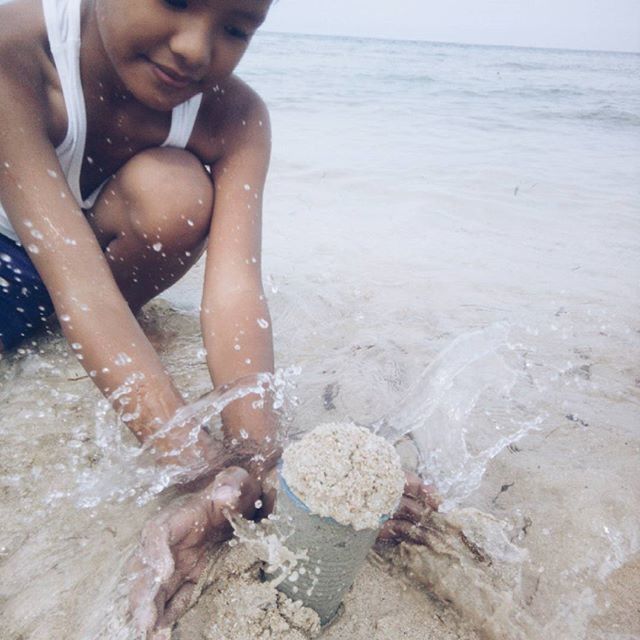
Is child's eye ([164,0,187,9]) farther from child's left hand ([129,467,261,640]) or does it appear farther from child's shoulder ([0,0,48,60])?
child's left hand ([129,467,261,640])

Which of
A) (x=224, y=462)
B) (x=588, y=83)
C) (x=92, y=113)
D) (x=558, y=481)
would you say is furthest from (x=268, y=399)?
(x=588, y=83)

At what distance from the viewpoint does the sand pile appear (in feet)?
3.14

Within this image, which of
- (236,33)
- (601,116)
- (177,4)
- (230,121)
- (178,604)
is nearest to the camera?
(178,604)

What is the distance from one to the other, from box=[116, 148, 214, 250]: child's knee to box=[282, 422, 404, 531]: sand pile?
41.4 inches

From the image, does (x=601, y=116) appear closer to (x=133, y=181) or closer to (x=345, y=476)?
(x=133, y=181)

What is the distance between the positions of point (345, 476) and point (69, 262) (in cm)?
94

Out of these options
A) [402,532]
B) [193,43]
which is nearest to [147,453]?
[402,532]

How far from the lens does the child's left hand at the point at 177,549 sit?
107 centimetres

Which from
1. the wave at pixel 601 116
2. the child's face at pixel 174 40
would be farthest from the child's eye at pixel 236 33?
the wave at pixel 601 116

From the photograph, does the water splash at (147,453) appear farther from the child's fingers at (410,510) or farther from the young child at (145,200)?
the child's fingers at (410,510)

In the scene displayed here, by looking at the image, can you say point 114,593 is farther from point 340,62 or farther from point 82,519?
point 340,62

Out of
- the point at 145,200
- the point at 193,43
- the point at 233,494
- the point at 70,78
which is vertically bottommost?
the point at 233,494

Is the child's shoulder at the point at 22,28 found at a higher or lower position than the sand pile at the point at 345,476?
higher

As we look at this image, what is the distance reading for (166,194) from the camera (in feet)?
5.82
